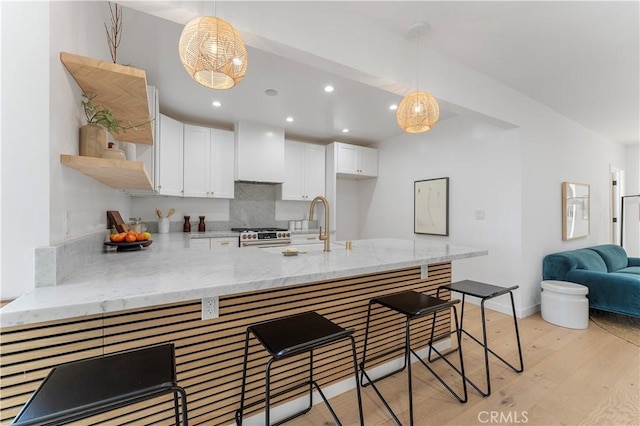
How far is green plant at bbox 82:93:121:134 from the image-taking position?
1380mm

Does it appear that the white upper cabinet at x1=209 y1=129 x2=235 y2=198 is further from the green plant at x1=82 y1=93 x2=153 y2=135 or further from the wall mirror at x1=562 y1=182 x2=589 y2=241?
the wall mirror at x1=562 y1=182 x2=589 y2=241

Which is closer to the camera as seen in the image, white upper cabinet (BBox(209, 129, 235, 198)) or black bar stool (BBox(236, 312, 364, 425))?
black bar stool (BBox(236, 312, 364, 425))

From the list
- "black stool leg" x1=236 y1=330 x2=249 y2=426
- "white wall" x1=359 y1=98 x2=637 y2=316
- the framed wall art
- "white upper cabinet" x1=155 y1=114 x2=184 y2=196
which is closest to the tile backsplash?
"white upper cabinet" x1=155 y1=114 x2=184 y2=196

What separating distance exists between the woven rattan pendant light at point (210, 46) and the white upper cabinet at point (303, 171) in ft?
10.2

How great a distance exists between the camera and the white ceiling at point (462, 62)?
1936 millimetres

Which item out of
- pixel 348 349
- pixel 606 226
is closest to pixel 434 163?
pixel 348 349

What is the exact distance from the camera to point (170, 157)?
3.56 m

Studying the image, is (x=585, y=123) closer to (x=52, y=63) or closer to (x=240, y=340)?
(x=240, y=340)

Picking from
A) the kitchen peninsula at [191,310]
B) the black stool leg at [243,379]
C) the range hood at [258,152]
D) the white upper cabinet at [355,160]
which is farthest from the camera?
the white upper cabinet at [355,160]

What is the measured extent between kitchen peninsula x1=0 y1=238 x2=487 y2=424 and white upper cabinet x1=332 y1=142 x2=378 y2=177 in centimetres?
293

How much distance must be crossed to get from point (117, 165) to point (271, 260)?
3.00 ft

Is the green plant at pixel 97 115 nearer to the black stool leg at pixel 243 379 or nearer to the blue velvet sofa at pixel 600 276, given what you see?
the black stool leg at pixel 243 379

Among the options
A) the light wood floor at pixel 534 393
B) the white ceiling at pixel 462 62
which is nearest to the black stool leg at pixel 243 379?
the light wood floor at pixel 534 393

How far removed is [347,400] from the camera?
5.80 ft
